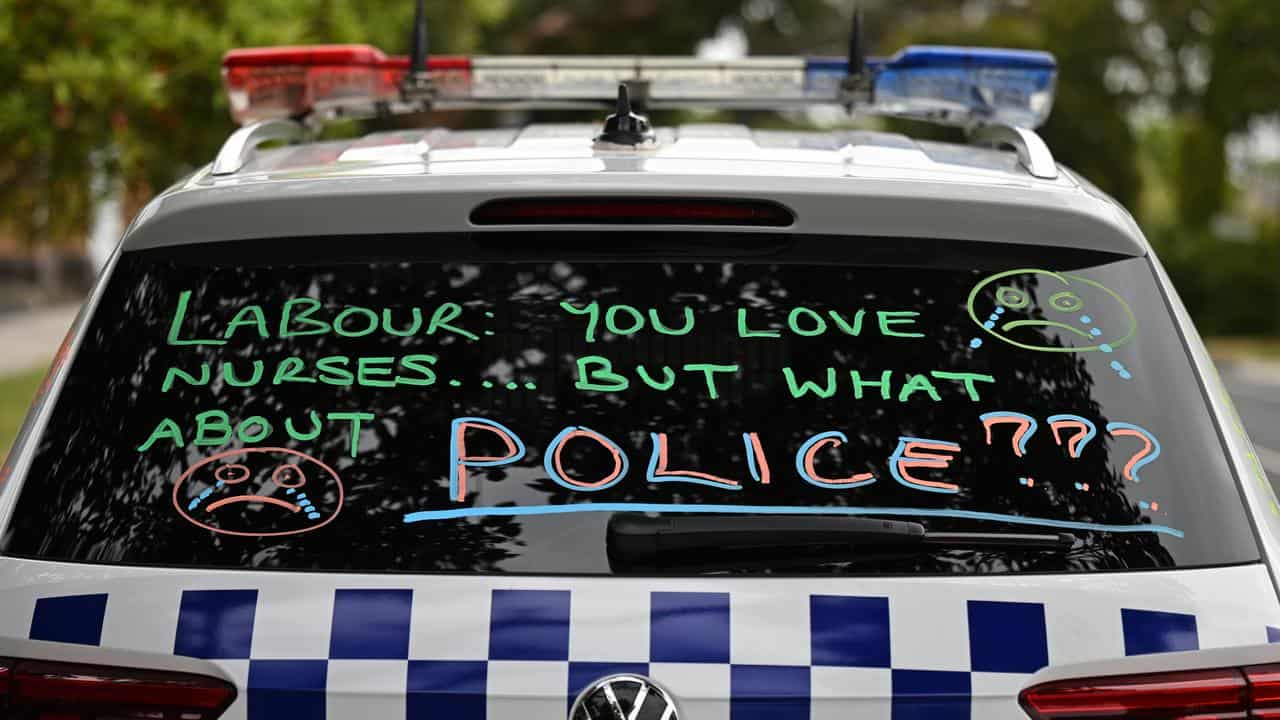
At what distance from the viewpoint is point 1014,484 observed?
5.86ft

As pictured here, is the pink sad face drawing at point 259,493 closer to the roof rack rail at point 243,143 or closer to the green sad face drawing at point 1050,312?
the roof rack rail at point 243,143

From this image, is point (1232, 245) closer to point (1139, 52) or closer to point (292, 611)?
point (1139, 52)

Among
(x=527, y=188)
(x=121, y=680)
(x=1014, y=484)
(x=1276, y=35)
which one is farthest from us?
(x=1276, y=35)

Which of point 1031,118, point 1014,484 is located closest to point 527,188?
point 1014,484

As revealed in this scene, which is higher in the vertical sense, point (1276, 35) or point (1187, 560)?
point (1276, 35)

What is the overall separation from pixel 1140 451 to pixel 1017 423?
154mm

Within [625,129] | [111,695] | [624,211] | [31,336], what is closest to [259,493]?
[111,695]

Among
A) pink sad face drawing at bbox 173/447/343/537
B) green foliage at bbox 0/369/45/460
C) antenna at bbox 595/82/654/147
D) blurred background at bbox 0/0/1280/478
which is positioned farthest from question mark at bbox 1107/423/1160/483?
blurred background at bbox 0/0/1280/478

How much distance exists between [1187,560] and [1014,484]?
0.22m

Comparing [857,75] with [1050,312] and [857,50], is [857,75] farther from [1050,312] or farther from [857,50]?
[1050,312]

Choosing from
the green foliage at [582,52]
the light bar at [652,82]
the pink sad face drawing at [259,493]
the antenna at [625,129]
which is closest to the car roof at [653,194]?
the antenna at [625,129]

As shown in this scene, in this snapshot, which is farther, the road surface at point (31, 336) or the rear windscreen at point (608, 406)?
the road surface at point (31, 336)

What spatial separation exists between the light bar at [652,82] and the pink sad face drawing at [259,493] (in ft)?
4.90

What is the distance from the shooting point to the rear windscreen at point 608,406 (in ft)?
5.73
